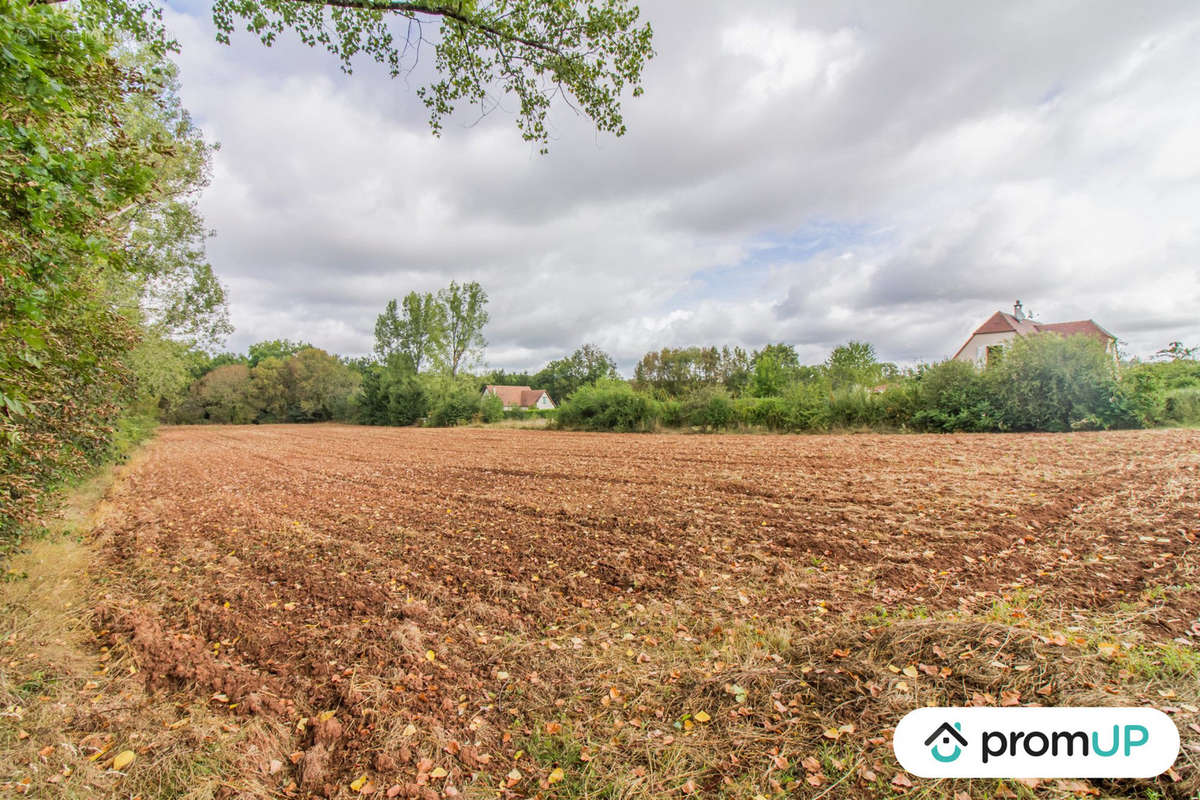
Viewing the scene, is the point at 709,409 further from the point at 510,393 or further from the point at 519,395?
the point at 519,395

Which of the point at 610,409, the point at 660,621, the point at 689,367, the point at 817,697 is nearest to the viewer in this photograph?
the point at 817,697

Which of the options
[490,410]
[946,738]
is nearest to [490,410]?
[490,410]

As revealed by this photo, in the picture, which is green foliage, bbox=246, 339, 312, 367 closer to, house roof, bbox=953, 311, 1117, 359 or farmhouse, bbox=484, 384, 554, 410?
farmhouse, bbox=484, 384, 554, 410

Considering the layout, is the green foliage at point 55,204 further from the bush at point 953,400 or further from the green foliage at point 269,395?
the green foliage at point 269,395

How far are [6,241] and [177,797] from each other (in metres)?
2.72

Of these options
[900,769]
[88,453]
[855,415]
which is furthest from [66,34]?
[855,415]

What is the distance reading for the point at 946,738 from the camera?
221cm

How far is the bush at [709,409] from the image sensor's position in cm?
2162

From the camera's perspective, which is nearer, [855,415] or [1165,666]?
[1165,666]

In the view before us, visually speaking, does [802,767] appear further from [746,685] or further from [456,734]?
[456,734]

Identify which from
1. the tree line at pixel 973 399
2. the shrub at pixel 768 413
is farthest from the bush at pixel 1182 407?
the shrub at pixel 768 413

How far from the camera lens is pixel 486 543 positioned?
5508mm

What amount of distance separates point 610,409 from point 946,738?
73.8 ft

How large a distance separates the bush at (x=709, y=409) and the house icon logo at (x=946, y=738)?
64.4 ft
